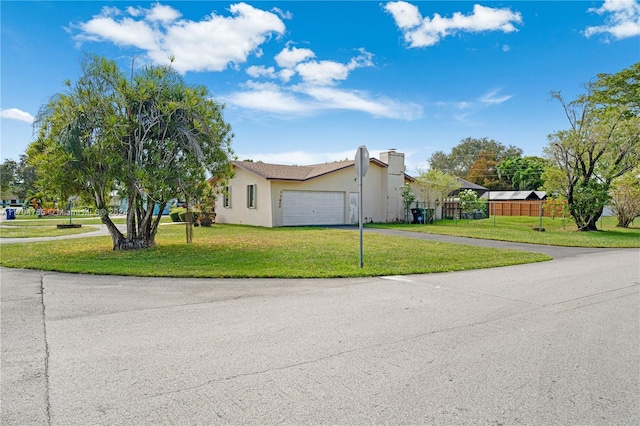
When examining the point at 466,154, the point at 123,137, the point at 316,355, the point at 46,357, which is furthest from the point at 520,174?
the point at 46,357

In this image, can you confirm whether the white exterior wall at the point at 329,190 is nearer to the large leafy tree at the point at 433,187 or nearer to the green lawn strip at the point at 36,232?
the large leafy tree at the point at 433,187

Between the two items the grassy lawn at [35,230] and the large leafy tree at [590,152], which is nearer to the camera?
the grassy lawn at [35,230]

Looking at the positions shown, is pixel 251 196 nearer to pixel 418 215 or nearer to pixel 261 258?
pixel 418 215

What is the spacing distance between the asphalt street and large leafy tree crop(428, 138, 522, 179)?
73.9m

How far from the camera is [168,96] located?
11.7 metres

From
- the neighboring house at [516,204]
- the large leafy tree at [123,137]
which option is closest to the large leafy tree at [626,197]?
the neighboring house at [516,204]

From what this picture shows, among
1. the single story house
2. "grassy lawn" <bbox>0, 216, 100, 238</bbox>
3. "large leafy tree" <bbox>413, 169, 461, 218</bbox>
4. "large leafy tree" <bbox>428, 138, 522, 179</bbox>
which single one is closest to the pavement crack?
"grassy lawn" <bbox>0, 216, 100, 238</bbox>

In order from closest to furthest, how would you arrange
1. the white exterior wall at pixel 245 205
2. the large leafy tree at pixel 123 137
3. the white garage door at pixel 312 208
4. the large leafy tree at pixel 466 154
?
1. the large leafy tree at pixel 123 137
2. the white exterior wall at pixel 245 205
3. the white garage door at pixel 312 208
4. the large leafy tree at pixel 466 154

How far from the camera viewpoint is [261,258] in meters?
10.6

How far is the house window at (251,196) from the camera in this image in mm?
24539

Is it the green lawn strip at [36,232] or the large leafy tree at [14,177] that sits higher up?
the large leafy tree at [14,177]

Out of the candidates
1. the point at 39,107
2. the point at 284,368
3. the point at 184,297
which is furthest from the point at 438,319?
the point at 39,107

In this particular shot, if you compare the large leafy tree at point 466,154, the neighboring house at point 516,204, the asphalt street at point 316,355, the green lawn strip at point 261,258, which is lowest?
the asphalt street at point 316,355

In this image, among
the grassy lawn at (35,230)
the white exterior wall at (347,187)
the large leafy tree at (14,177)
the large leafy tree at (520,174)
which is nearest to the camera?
the grassy lawn at (35,230)
